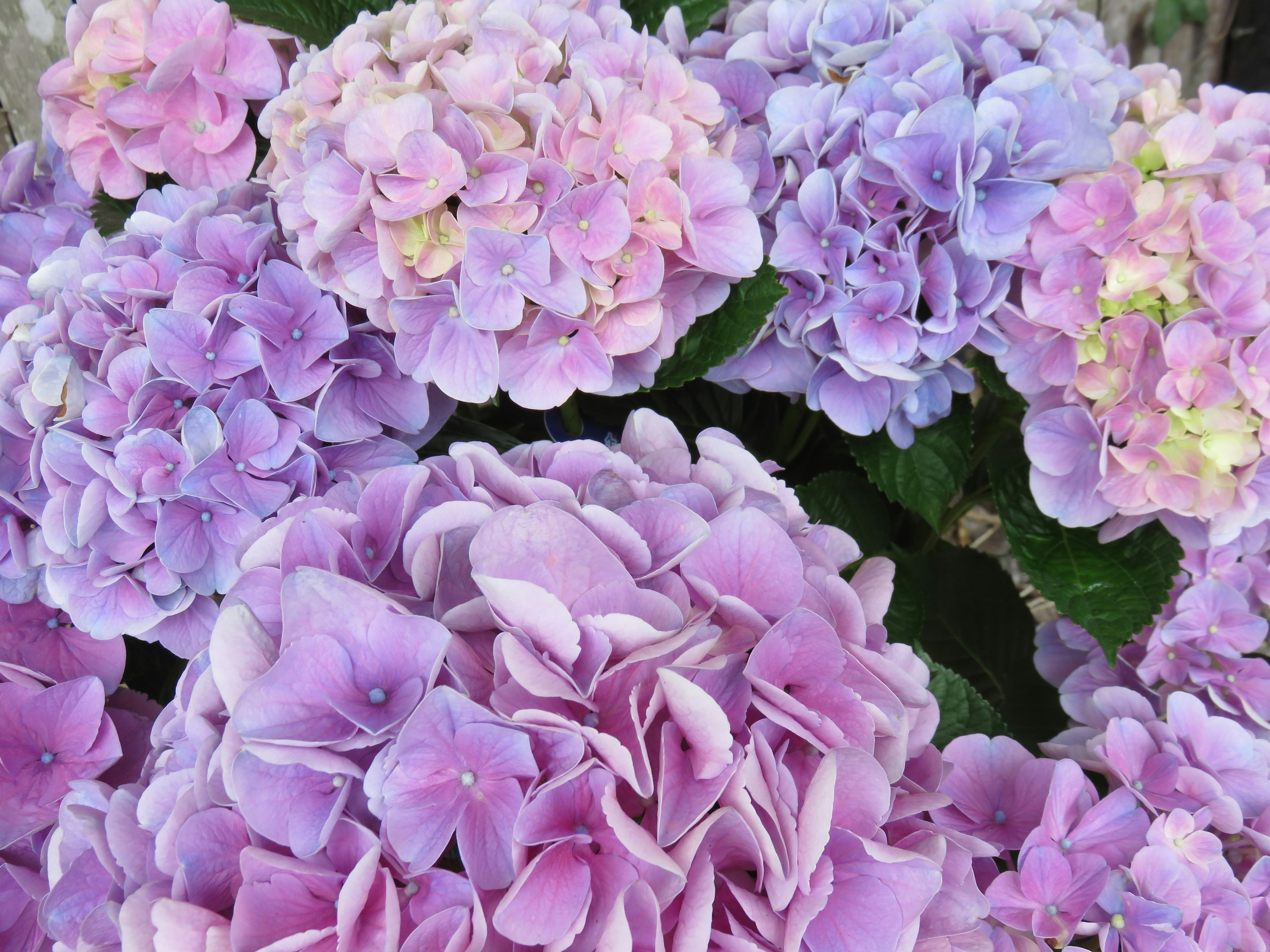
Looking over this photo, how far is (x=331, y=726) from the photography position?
34 centimetres

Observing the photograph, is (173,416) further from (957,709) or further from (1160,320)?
(1160,320)

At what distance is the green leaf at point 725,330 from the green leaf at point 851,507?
192 millimetres

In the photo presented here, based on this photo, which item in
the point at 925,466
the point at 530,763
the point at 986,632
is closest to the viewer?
the point at 530,763

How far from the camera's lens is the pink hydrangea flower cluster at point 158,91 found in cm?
63

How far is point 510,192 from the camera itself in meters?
0.51

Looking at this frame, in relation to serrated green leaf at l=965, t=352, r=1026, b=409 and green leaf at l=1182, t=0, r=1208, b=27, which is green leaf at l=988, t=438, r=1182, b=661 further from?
green leaf at l=1182, t=0, r=1208, b=27

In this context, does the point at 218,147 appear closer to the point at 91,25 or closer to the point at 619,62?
the point at 91,25

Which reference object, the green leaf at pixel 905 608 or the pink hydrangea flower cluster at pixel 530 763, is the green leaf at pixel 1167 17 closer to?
the green leaf at pixel 905 608

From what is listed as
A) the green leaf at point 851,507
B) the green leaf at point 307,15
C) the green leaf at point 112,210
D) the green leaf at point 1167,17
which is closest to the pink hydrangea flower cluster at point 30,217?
the green leaf at point 112,210

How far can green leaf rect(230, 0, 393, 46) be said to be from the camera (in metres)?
0.67

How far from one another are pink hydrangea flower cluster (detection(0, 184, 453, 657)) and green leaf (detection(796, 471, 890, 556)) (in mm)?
365

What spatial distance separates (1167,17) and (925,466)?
4.75 ft

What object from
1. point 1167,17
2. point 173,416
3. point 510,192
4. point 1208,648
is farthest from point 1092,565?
point 1167,17

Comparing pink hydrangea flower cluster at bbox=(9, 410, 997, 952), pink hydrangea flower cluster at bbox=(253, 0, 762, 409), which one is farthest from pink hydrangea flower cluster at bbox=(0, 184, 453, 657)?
pink hydrangea flower cluster at bbox=(9, 410, 997, 952)
